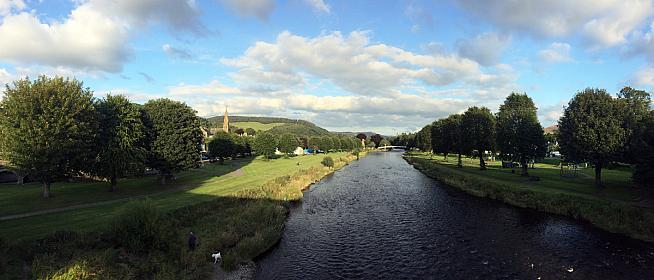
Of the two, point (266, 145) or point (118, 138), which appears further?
point (266, 145)

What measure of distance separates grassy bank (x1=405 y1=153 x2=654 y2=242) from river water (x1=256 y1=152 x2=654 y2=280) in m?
1.53

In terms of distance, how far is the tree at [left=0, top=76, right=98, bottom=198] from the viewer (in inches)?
1377

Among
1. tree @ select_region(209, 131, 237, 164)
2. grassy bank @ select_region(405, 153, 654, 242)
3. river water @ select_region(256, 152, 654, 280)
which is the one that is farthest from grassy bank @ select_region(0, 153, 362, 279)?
tree @ select_region(209, 131, 237, 164)

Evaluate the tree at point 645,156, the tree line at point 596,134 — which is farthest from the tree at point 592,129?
the tree at point 645,156

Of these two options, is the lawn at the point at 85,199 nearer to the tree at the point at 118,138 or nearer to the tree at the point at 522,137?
the tree at the point at 118,138

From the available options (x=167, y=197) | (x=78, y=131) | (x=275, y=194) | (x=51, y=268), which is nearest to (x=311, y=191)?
(x=275, y=194)

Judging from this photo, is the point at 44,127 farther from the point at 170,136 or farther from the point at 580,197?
the point at 580,197

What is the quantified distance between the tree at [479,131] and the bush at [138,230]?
67.9 m

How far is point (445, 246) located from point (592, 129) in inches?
1085

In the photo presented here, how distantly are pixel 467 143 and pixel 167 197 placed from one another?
206ft

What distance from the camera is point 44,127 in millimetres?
35281

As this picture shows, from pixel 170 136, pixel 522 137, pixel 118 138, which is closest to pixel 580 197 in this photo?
pixel 522 137

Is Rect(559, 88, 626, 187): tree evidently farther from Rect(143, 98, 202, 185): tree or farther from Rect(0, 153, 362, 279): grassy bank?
Rect(143, 98, 202, 185): tree

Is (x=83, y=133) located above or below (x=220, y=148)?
above
